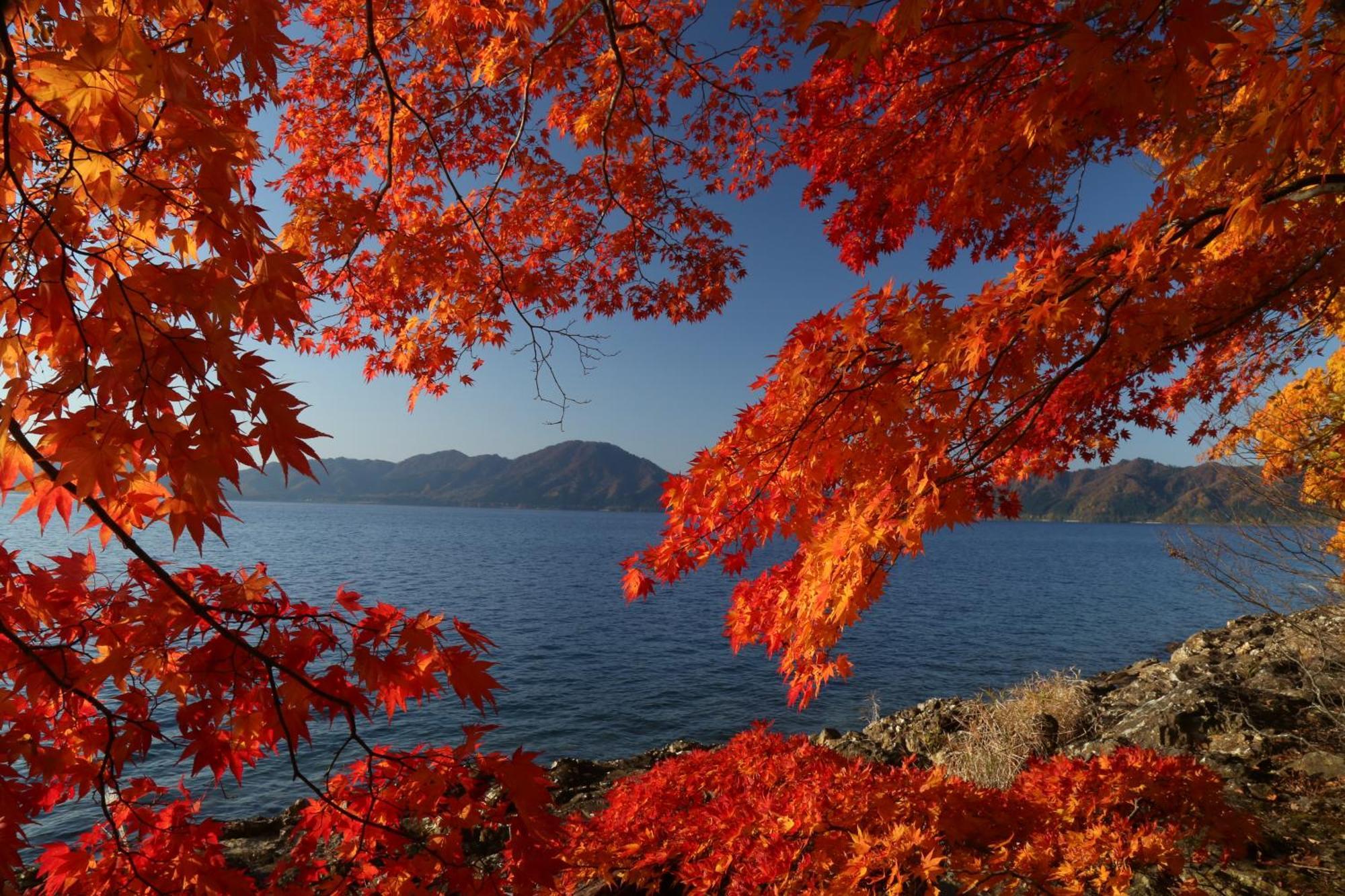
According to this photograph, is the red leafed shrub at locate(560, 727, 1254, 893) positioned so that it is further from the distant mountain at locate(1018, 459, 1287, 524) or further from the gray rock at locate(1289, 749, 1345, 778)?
the distant mountain at locate(1018, 459, 1287, 524)

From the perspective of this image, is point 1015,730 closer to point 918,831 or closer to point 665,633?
point 918,831

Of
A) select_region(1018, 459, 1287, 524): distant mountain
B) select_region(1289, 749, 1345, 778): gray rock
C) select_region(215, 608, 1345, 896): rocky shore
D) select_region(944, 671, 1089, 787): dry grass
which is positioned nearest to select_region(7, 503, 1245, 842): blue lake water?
select_region(215, 608, 1345, 896): rocky shore

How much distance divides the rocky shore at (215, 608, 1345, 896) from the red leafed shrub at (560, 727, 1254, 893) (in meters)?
0.51

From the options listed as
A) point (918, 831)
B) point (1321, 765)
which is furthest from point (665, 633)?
point (918, 831)

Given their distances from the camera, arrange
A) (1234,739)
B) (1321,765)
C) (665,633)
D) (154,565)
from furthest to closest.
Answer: (665,633)
(1234,739)
(1321,765)
(154,565)

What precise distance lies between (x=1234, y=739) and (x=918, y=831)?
235 inches

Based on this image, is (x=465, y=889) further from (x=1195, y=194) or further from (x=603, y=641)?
(x=603, y=641)

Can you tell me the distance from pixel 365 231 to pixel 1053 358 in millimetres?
5284

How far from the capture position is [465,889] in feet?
9.05

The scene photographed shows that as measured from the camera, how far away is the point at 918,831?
3623mm

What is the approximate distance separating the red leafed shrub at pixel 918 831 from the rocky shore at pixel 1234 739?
0.51 meters

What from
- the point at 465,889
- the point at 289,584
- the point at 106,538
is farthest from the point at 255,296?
the point at 289,584

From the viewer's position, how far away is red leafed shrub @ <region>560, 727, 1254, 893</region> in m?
3.56

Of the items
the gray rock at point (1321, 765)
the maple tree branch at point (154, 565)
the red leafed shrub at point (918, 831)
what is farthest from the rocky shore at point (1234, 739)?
the maple tree branch at point (154, 565)
